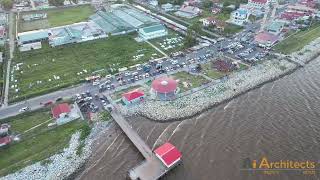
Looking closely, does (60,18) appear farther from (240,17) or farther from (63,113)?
(240,17)

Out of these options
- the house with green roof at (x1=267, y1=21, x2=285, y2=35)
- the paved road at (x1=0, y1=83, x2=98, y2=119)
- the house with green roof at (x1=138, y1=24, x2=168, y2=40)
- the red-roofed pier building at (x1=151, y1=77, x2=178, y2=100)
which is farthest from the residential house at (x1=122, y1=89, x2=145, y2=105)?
the house with green roof at (x1=267, y1=21, x2=285, y2=35)

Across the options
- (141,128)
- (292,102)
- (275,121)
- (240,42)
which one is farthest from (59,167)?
(240,42)

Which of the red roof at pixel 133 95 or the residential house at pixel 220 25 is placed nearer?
the red roof at pixel 133 95

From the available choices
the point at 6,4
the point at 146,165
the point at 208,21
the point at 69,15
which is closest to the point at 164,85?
the point at 146,165

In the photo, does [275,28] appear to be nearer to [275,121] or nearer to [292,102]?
[292,102]

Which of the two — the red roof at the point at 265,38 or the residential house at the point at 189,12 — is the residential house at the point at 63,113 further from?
the residential house at the point at 189,12

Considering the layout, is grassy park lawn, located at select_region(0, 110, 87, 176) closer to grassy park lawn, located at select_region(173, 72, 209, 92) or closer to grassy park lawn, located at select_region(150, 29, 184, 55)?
grassy park lawn, located at select_region(173, 72, 209, 92)

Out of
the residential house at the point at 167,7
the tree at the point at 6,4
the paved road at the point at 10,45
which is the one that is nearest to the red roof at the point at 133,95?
the paved road at the point at 10,45
